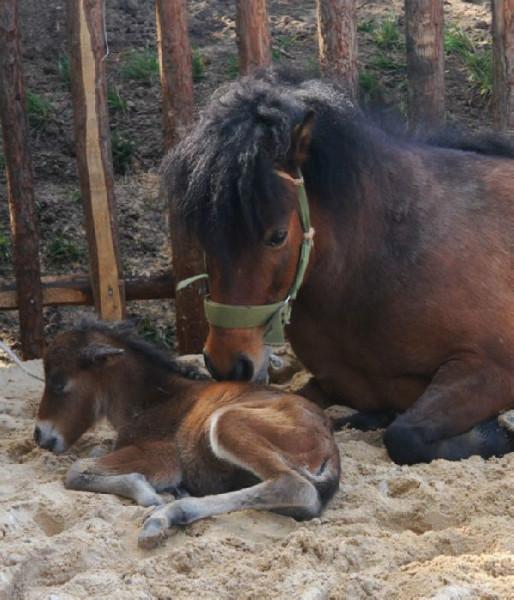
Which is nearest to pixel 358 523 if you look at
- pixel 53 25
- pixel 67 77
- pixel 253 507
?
pixel 253 507

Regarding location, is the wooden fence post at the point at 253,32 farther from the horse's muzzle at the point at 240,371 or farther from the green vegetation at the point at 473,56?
the horse's muzzle at the point at 240,371

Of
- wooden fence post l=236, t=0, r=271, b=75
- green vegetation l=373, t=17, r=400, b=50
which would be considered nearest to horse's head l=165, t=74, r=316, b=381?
wooden fence post l=236, t=0, r=271, b=75

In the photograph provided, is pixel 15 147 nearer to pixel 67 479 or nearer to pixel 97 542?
pixel 67 479

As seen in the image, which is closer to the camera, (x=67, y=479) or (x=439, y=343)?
(x=67, y=479)

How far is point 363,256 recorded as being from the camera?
540cm

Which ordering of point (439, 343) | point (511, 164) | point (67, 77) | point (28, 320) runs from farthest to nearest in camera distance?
1. point (67, 77)
2. point (28, 320)
3. point (511, 164)
4. point (439, 343)

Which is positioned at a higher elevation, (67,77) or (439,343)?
(67,77)

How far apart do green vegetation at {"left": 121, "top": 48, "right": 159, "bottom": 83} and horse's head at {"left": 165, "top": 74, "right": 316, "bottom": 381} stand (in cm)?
445

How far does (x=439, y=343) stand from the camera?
531 centimetres

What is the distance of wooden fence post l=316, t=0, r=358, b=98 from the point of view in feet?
22.7

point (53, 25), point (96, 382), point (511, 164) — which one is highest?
point (53, 25)

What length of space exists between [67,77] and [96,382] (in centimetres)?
457

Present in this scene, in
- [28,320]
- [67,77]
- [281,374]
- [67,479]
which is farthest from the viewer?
[67,77]

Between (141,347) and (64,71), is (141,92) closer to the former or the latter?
(64,71)
